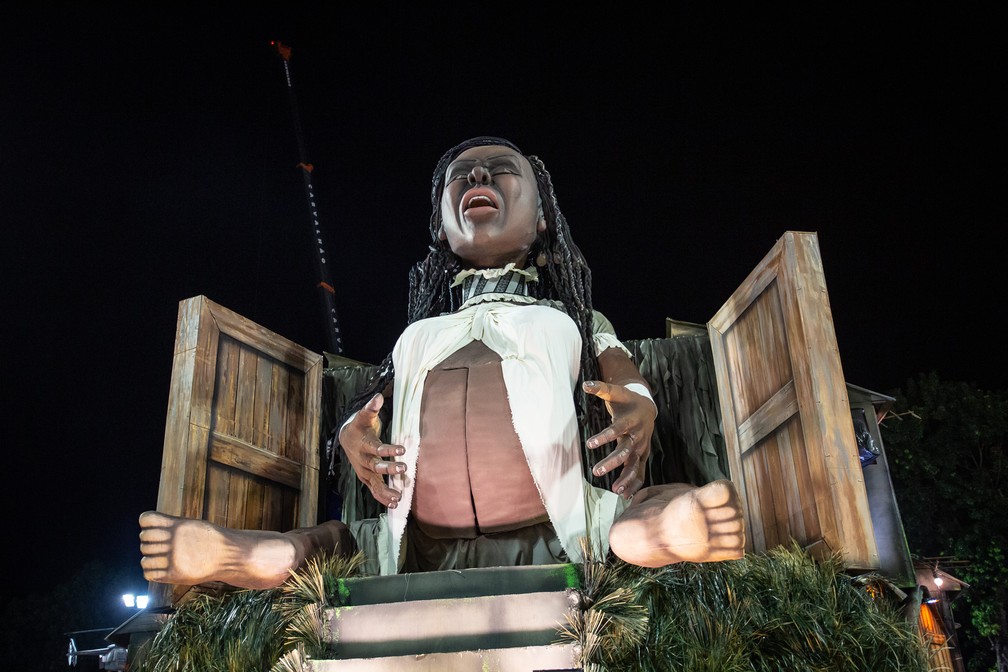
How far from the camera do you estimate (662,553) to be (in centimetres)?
174

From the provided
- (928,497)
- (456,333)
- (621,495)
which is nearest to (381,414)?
(456,333)

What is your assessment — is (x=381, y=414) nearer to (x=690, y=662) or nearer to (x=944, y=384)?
(x=690, y=662)

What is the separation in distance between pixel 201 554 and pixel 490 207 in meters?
1.37

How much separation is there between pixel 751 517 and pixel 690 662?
3.33ft

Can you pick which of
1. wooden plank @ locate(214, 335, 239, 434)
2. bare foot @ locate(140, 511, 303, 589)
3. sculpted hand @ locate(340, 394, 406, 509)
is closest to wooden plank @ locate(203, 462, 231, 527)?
wooden plank @ locate(214, 335, 239, 434)

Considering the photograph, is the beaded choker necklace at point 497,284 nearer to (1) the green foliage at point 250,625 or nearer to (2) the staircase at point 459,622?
(1) the green foliage at point 250,625

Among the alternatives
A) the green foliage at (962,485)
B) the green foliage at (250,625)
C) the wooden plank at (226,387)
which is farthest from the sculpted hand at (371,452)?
the green foliage at (962,485)

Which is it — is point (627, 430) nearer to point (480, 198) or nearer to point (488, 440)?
point (488, 440)

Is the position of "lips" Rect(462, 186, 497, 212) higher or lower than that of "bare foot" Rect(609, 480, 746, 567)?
higher

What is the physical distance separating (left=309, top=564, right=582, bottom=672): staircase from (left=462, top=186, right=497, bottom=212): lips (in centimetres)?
127

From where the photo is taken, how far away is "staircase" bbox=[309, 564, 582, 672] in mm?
1638

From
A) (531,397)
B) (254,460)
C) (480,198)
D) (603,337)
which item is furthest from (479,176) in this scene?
(254,460)

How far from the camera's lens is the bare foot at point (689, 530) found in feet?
5.45

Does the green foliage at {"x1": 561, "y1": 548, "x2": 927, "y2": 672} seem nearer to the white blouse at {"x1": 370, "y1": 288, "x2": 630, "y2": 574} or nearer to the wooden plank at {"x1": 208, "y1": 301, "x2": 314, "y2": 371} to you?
the white blouse at {"x1": 370, "y1": 288, "x2": 630, "y2": 574}
